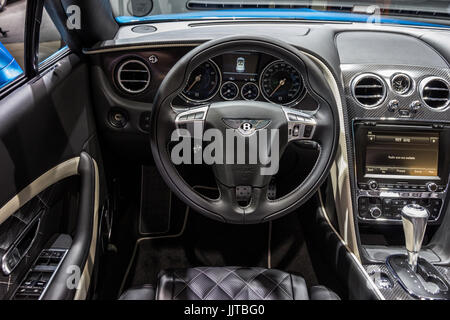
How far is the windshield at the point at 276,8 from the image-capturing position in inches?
78.4

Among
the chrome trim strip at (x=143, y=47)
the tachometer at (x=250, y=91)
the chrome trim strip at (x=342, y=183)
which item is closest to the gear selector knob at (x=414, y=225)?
the chrome trim strip at (x=342, y=183)

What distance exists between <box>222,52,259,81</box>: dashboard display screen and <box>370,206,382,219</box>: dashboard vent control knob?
0.73 m

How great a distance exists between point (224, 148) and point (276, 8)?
107 cm

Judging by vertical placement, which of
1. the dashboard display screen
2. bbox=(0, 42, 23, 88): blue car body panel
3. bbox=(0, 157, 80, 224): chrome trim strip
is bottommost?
bbox=(0, 157, 80, 224): chrome trim strip

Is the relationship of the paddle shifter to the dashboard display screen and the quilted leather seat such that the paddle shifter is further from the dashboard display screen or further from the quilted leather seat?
the dashboard display screen

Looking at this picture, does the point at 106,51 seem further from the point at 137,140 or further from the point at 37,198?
the point at 37,198

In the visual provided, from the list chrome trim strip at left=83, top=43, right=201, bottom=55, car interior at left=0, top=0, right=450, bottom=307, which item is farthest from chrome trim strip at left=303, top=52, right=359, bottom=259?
chrome trim strip at left=83, top=43, right=201, bottom=55

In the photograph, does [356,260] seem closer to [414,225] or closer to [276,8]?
[414,225]

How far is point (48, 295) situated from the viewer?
3.85ft

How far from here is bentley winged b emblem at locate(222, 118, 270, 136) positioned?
1.26 m

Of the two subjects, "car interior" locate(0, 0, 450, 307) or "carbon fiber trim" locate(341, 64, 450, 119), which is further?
"carbon fiber trim" locate(341, 64, 450, 119)

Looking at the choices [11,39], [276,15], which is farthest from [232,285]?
[276,15]

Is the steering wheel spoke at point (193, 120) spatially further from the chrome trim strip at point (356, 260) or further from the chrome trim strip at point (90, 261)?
the chrome trim strip at point (356, 260)
